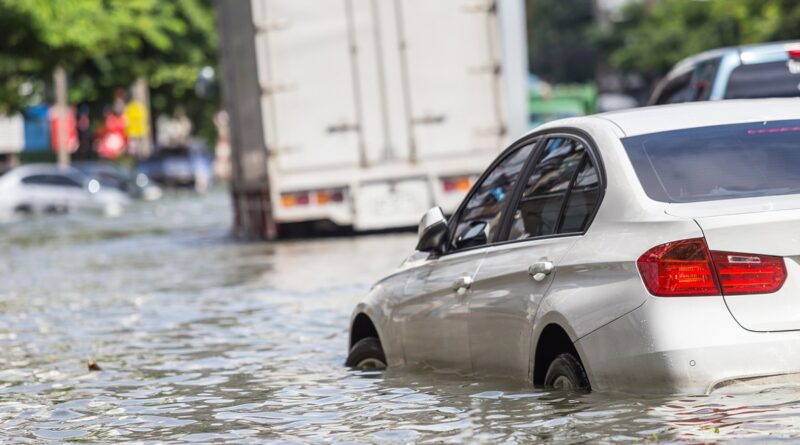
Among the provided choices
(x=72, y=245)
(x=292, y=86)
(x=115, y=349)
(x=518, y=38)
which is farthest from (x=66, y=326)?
(x=72, y=245)

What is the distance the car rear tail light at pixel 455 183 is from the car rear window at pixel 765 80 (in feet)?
20.7

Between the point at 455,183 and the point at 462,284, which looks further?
the point at 455,183

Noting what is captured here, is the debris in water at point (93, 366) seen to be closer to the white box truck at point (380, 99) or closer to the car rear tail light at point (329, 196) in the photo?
the white box truck at point (380, 99)

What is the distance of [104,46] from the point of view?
4903cm

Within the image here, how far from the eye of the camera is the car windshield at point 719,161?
6.83 metres

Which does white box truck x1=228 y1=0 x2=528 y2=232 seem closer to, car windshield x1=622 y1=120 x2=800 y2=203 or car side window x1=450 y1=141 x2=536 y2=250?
car side window x1=450 y1=141 x2=536 y2=250

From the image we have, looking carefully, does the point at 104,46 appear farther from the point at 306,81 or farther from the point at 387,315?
the point at 387,315

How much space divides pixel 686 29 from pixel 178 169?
32327 mm

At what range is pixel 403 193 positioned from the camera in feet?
72.2

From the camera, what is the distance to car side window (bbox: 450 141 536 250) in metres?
7.94

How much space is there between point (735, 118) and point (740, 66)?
888cm

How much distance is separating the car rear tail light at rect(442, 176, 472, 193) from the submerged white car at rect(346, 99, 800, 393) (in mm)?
13404

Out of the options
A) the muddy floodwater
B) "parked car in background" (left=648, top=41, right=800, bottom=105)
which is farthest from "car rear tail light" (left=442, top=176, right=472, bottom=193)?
"parked car in background" (left=648, top=41, right=800, bottom=105)

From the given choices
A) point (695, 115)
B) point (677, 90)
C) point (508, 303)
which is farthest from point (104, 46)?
point (695, 115)
